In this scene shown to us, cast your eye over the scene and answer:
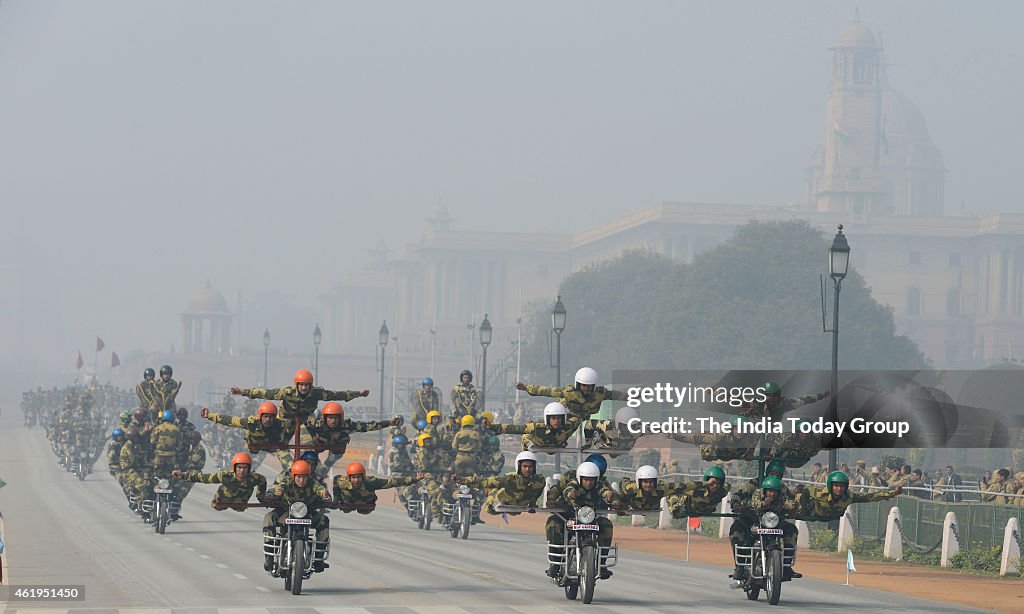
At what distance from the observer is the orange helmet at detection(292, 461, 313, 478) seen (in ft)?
70.7

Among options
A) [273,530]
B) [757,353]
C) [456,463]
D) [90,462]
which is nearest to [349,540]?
[456,463]

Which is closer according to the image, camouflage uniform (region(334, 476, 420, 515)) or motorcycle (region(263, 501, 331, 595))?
motorcycle (region(263, 501, 331, 595))

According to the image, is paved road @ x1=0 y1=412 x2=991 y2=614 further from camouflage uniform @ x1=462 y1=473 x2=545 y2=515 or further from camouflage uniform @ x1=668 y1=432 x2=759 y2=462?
camouflage uniform @ x1=668 y1=432 x2=759 y2=462

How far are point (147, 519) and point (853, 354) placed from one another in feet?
310

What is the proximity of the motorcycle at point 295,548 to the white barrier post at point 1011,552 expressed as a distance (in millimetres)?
12466

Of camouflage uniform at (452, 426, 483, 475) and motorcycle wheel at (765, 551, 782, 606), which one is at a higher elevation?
camouflage uniform at (452, 426, 483, 475)

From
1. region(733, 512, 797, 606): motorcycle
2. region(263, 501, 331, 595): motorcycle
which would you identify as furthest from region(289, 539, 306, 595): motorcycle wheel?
region(733, 512, 797, 606): motorcycle

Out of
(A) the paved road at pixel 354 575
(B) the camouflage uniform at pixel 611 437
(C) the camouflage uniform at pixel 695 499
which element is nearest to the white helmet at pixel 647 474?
(C) the camouflage uniform at pixel 695 499

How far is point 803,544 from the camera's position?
36594mm

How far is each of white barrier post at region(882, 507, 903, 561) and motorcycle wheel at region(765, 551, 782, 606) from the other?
12.1 metres

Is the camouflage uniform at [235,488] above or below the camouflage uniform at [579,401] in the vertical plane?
below

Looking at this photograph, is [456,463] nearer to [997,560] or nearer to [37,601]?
[997,560]

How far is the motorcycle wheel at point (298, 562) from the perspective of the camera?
2148 centimetres

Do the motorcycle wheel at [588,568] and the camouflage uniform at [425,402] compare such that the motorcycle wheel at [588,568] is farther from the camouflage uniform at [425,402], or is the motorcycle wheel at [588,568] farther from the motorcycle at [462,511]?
the camouflage uniform at [425,402]
